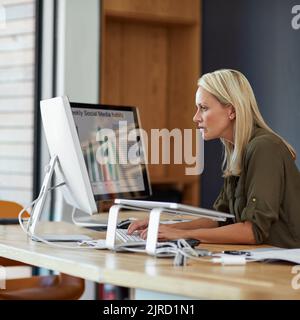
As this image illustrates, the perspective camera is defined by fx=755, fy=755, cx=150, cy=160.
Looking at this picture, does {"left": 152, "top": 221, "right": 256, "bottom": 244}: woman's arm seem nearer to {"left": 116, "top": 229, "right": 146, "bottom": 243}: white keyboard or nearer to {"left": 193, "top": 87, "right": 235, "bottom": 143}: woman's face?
{"left": 116, "top": 229, "right": 146, "bottom": 243}: white keyboard

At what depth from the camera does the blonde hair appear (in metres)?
2.71

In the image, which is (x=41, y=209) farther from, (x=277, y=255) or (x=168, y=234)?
(x=277, y=255)

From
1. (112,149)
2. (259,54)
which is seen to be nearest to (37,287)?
(112,149)

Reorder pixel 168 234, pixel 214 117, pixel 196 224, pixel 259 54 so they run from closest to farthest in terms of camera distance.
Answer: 1. pixel 168 234
2. pixel 214 117
3. pixel 196 224
4. pixel 259 54

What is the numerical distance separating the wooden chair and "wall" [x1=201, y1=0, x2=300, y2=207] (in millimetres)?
1887

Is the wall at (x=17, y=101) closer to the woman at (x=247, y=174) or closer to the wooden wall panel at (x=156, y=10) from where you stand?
the wooden wall panel at (x=156, y=10)

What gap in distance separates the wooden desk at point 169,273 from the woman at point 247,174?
15 centimetres

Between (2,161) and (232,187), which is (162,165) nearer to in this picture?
(2,161)

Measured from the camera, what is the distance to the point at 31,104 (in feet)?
16.1

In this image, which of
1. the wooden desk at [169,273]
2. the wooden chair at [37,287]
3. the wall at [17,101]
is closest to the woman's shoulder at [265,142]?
the wooden desk at [169,273]

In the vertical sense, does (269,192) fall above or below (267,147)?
below

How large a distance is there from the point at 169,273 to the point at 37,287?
1652 millimetres

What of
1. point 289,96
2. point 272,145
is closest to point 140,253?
point 272,145

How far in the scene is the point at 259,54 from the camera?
5020 mm
